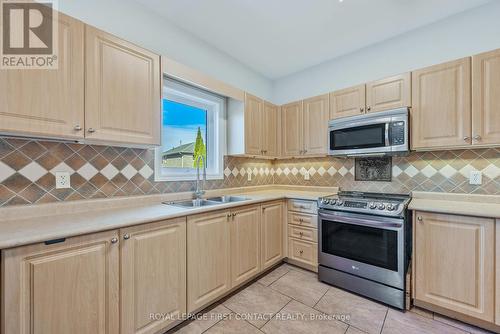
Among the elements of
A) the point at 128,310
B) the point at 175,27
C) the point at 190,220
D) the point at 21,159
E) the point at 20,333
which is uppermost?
the point at 175,27

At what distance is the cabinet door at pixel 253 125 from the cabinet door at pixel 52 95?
1678mm

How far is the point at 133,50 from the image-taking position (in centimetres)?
163

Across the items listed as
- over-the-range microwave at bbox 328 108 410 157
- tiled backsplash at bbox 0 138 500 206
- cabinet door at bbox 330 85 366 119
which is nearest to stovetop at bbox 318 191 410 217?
tiled backsplash at bbox 0 138 500 206

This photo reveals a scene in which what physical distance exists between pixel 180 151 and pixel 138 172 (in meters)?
0.58

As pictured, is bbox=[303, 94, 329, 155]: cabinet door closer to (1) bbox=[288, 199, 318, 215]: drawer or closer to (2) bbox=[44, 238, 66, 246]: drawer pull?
(1) bbox=[288, 199, 318, 215]: drawer

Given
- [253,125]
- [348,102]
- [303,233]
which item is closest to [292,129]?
[253,125]

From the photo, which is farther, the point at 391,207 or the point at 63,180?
the point at 391,207

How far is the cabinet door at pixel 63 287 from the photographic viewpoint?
994 mm

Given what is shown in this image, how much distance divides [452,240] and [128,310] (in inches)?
93.1

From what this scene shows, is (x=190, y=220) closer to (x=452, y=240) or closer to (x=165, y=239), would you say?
(x=165, y=239)

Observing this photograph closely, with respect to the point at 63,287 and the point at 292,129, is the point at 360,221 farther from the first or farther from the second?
the point at 63,287

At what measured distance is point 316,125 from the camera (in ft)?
9.15

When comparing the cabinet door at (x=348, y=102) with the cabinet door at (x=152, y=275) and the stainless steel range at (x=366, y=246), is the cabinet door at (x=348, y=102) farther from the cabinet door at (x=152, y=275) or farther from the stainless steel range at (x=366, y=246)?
the cabinet door at (x=152, y=275)

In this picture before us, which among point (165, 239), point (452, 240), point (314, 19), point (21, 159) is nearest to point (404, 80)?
point (314, 19)
